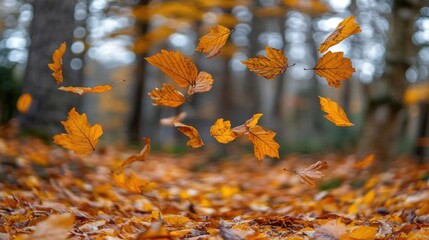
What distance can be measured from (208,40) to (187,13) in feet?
12.6

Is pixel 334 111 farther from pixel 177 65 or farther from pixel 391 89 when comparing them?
pixel 391 89

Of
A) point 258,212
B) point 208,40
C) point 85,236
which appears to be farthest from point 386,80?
point 85,236

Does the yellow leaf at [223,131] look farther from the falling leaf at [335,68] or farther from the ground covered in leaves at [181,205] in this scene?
the falling leaf at [335,68]

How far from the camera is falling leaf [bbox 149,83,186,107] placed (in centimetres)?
155

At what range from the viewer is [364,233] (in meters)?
1.26

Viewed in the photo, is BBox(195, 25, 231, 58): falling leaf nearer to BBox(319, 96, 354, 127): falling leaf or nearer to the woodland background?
BBox(319, 96, 354, 127): falling leaf

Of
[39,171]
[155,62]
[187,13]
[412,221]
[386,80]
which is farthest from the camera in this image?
[187,13]

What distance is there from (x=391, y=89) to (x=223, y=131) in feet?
11.1

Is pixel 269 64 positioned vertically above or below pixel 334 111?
above

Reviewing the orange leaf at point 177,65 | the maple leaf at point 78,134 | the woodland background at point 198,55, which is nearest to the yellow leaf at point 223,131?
the orange leaf at point 177,65

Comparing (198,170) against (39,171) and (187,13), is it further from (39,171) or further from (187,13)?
(39,171)

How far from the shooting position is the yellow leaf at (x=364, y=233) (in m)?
1.25

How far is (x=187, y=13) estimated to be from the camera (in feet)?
17.1

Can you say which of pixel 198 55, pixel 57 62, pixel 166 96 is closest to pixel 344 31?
pixel 166 96
